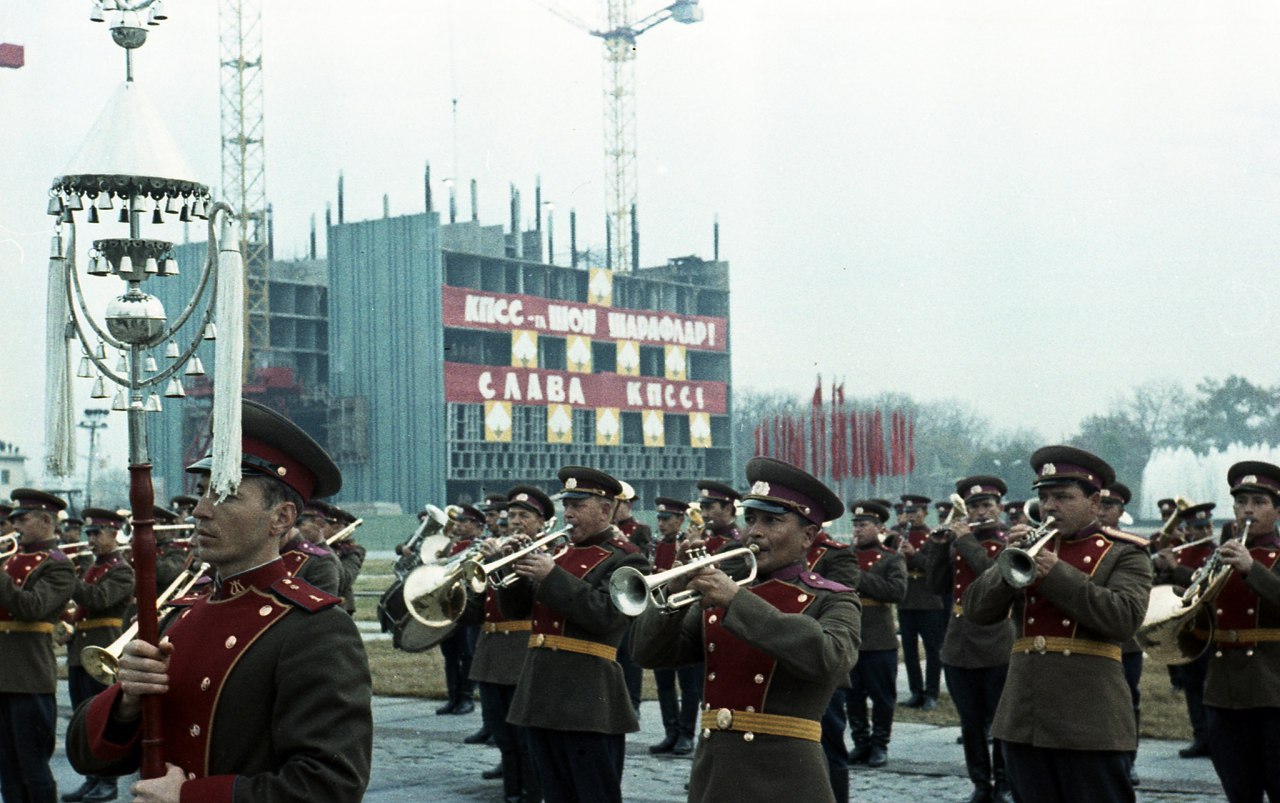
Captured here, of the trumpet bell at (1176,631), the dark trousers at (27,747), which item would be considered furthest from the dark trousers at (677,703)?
the dark trousers at (27,747)

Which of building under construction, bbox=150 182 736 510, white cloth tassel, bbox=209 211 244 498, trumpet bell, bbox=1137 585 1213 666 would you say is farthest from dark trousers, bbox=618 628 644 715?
building under construction, bbox=150 182 736 510

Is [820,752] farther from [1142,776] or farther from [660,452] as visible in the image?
[660,452]

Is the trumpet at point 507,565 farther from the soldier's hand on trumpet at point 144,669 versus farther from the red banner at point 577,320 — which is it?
the red banner at point 577,320

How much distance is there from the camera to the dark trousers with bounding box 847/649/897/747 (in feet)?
42.3

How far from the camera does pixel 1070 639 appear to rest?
7871 millimetres

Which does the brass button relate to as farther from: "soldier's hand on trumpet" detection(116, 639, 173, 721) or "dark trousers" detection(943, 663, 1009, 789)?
"dark trousers" detection(943, 663, 1009, 789)

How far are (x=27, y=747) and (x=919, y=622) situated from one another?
10.0 m

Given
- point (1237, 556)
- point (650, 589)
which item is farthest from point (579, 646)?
point (1237, 556)

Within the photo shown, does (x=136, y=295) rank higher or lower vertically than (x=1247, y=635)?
higher

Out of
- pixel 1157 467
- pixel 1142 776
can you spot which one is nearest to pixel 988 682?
pixel 1142 776

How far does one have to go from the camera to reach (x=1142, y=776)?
1199 cm

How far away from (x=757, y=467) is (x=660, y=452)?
62.7 metres

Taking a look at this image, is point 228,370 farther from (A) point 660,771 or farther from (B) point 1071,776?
(A) point 660,771

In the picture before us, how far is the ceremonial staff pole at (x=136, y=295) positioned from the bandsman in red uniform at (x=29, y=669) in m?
5.50
